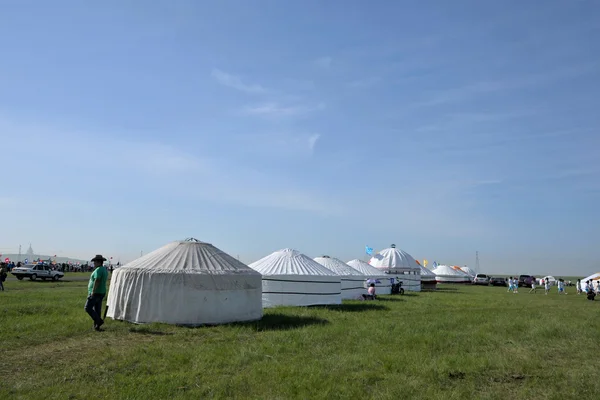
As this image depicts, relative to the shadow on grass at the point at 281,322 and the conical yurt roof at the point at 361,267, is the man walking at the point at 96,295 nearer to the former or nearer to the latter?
the shadow on grass at the point at 281,322

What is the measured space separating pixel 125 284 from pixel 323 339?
553 cm

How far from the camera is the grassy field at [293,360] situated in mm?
6160

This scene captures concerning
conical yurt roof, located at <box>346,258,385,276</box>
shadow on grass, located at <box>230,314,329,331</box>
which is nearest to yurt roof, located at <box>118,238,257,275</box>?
shadow on grass, located at <box>230,314,329,331</box>

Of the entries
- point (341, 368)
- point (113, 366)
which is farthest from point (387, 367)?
point (113, 366)

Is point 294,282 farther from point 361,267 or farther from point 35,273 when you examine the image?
point 35,273

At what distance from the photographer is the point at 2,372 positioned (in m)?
6.73

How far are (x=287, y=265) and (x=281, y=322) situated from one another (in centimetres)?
555

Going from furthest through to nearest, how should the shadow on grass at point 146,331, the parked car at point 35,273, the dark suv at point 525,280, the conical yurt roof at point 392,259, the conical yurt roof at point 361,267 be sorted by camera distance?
1. the dark suv at point 525,280
2. the conical yurt roof at point 392,259
3. the parked car at point 35,273
4. the conical yurt roof at point 361,267
5. the shadow on grass at point 146,331

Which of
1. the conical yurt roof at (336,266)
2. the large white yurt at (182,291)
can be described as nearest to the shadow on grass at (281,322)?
the large white yurt at (182,291)

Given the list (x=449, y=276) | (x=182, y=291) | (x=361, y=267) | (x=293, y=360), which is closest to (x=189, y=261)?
(x=182, y=291)

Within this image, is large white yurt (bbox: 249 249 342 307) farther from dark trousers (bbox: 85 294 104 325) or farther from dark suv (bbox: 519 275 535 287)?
dark suv (bbox: 519 275 535 287)

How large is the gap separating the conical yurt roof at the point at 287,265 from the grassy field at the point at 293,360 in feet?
16.5

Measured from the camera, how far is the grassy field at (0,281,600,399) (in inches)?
243

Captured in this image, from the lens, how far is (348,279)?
22.8m
